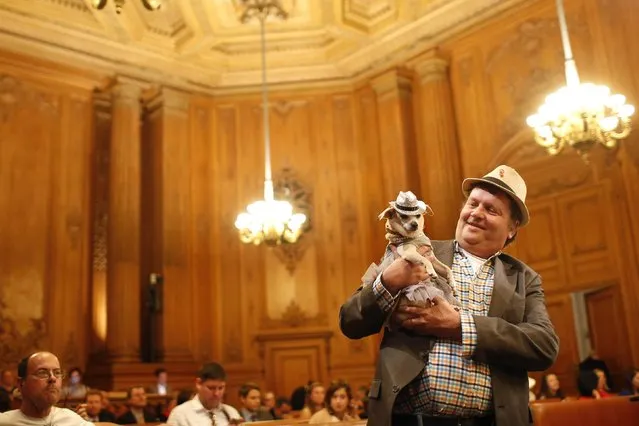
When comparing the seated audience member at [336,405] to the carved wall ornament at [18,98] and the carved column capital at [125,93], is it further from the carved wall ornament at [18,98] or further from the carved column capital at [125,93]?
the carved wall ornament at [18,98]

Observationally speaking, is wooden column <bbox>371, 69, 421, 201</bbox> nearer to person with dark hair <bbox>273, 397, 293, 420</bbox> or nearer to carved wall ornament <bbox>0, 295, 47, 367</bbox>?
person with dark hair <bbox>273, 397, 293, 420</bbox>

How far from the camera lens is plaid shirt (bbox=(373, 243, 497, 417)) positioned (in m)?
1.98

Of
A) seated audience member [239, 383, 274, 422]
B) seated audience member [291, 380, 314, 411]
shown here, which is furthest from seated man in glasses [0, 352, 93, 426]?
seated audience member [291, 380, 314, 411]

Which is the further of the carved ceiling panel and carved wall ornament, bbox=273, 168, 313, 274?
carved wall ornament, bbox=273, 168, 313, 274

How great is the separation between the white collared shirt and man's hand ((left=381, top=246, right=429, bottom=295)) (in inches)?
137

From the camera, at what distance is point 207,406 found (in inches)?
205

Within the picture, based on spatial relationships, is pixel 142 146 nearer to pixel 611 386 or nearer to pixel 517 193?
pixel 611 386

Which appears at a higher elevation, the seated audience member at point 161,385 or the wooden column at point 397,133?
the wooden column at point 397,133

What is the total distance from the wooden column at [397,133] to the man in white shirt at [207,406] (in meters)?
6.40

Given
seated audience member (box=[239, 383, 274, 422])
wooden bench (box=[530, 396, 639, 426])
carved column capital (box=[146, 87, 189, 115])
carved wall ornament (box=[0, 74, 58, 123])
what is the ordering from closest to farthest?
wooden bench (box=[530, 396, 639, 426]), seated audience member (box=[239, 383, 274, 422]), carved wall ornament (box=[0, 74, 58, 123]), carved column capital (box=[146, 87, 189, 115])

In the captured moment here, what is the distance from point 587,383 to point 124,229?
6.83m

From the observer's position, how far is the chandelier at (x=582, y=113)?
25.3ft

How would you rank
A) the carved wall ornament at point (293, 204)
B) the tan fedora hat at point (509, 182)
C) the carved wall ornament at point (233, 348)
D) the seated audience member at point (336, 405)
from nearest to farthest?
the tan fedora hat at point (509, 182) → the seated audience member at point (336, 405) → the carved wall ornament at point (233, 348) → the carved wall ornament at point (293, 204)

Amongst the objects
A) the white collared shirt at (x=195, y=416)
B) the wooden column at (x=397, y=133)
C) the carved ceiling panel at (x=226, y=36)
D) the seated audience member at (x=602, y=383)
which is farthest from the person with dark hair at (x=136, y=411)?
the carved ceiling panel at (x=226, y=36)
